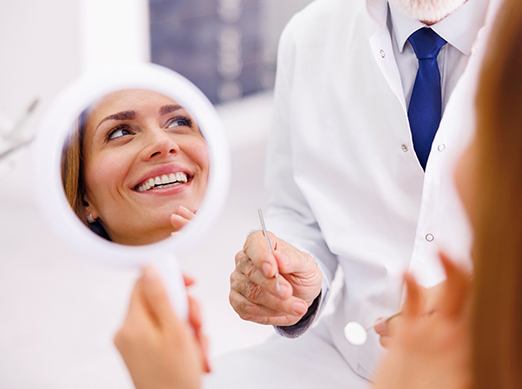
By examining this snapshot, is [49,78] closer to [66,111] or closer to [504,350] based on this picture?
[66,111]

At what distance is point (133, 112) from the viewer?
32.1 inches

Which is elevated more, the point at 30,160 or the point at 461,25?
the point at 461,25

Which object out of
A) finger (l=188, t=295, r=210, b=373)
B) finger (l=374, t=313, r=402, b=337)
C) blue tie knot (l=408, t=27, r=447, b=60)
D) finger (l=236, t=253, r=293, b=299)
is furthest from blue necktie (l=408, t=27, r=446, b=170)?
finger (l=188, t=295, r=210, b=373)

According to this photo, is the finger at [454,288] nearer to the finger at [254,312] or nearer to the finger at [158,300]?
the finger at [158,300]

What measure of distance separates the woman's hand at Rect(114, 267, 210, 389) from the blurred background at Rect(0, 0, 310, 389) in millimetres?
632

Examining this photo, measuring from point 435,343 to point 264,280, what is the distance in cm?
41

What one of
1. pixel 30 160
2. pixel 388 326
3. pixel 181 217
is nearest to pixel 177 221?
pixel 181 217

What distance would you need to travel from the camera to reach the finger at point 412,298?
2.23 ft

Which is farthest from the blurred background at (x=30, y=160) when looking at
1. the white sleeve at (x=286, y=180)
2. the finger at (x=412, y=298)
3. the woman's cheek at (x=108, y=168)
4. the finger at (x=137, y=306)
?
the finger at (x=412, y=298)

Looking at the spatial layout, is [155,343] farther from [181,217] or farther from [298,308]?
[298,308]

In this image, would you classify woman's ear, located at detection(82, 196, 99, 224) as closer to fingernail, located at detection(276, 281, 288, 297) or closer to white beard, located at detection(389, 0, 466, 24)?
fingernail, located at detection(276, 281, 288, 297)

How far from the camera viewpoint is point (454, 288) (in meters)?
0.67

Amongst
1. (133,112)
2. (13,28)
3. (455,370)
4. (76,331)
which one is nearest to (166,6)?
(13,28)

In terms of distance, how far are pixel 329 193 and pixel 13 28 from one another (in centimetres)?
208
